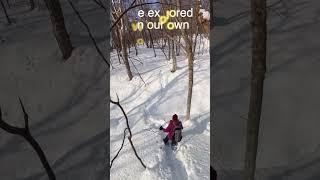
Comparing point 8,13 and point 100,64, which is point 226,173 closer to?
point 100,64

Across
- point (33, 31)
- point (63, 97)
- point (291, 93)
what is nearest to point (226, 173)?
point (291, 93)

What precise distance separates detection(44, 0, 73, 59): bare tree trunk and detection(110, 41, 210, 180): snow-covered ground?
363 millimetres

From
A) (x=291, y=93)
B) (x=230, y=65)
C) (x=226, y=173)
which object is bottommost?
(x=226, y=173)

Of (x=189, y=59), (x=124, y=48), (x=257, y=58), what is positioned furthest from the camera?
(x=189, y=59)

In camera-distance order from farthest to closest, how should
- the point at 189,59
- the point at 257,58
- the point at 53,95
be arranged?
the point at 189,59
the point at 53,95
the point at 257,58

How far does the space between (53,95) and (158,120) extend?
851mm

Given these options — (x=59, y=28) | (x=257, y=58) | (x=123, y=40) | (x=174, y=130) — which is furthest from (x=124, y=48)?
(x=257, y=58)

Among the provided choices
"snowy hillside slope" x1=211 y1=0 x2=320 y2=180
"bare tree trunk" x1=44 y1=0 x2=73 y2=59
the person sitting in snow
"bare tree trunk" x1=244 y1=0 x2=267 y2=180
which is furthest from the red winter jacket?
"bare tree trunk" x1=44 y1=0 x2=73 y2=59

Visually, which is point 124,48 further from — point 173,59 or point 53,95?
point 53,95

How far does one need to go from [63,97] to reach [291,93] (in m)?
1.82

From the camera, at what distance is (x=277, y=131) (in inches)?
147

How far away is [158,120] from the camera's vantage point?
149 inches

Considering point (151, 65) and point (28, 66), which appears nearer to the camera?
point (28, 66)

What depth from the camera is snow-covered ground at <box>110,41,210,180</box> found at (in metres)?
3.61
